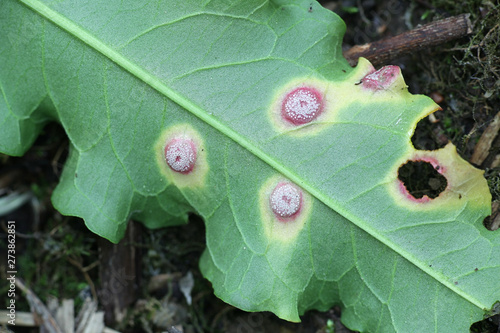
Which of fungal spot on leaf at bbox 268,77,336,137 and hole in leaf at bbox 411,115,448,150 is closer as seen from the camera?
fungal spot on leaf at bbox 268,77,336,137

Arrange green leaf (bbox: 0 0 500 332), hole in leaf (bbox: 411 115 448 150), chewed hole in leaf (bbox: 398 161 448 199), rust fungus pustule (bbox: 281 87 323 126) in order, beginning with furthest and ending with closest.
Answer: hole in leaf (bbox: 411 115 448 150) → chewed hole in leaf (bbox: 398 161 448 199) → rust fungus pustule (bbox: 281 87 323 126) → green leaf (bbox: 0 0 500 332)

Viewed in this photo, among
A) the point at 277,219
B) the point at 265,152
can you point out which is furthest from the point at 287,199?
the point at 265,152

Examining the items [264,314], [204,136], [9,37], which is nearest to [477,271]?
[264,314]

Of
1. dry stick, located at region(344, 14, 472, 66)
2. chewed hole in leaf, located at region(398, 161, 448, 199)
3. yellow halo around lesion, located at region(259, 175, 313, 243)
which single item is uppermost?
dry stick, located at region(344, 14, 472, 66)

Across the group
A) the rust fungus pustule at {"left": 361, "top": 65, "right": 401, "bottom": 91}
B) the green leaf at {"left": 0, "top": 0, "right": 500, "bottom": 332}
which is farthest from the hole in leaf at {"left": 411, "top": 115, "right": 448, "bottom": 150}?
the rust fungus pustule at {"left": 361, "top": 65, "right": 401, "bottom": 91}

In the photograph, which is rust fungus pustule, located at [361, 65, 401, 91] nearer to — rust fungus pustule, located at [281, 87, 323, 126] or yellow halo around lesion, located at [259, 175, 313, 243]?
rust fungus pustule, located at [281, 87, 323, 126]

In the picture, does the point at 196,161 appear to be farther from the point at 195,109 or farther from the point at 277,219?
the point at 277,219

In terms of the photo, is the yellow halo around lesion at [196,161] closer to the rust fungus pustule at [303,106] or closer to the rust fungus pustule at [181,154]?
the rust fungus pustule at [181,154]
